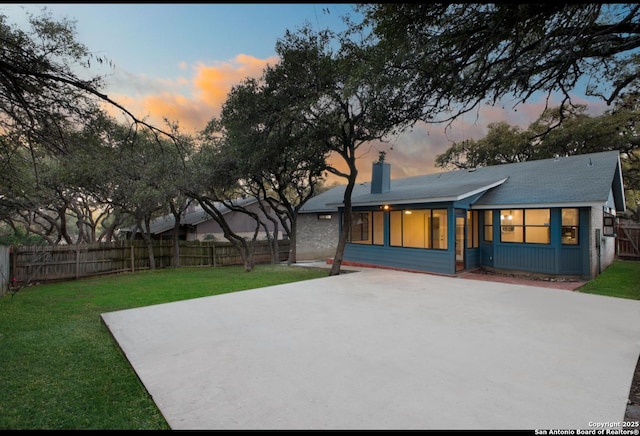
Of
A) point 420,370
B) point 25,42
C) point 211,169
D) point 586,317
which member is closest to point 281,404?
point 420,370

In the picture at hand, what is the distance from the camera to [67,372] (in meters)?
3.37

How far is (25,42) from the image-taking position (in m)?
4.70

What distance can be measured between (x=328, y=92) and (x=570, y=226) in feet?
25.7

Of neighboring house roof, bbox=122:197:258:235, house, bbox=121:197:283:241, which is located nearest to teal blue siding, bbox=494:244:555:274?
house, bbox=121:197:283:241

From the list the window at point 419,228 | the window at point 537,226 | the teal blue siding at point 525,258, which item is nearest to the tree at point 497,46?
the window at point 537,226

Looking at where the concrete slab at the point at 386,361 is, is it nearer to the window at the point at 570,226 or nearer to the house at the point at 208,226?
the window at the point at 570,226

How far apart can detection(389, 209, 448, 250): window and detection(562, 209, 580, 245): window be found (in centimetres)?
317

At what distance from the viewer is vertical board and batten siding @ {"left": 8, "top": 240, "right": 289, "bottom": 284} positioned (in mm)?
10234

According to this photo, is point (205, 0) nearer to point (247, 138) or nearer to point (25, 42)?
point (25, 42)

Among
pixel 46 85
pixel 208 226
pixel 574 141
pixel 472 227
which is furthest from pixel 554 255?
pixel 208 226

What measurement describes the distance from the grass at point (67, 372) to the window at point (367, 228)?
22.5 ft

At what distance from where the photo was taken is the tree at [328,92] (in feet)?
22.9

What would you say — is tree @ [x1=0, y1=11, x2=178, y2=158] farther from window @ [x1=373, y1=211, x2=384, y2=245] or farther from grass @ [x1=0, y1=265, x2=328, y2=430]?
window @ [x1=373, y1=211, x2=384, y2=245]

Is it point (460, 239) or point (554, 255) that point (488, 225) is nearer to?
point (460, 239)
